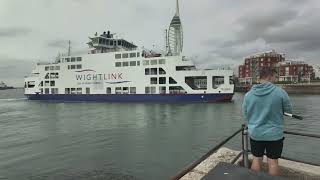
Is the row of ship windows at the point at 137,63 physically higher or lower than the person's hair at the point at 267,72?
higher

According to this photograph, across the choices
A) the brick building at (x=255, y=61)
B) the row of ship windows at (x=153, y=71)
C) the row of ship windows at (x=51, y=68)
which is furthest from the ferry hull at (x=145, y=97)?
the brick building at (x=255, y=61)

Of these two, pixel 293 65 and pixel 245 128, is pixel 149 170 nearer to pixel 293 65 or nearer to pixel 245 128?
pixel 245 128

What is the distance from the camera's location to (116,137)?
1944cm

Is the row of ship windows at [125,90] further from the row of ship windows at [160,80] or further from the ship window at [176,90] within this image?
the row of ship windows at [160,80]

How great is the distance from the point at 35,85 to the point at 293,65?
104080mm

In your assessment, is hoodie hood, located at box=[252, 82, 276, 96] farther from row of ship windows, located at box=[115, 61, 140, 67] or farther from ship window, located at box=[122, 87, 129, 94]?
ship window, located at box=[122, 87, 129, 94]

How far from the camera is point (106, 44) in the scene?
60250mm

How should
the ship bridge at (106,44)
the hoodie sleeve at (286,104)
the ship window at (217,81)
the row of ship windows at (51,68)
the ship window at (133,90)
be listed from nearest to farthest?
the hoodie sleeve at (286,104)
the ship window at (217,81)
the ship window at (133,90)
the ship bridge at (106,44)
the row of ship windows at (51,68)

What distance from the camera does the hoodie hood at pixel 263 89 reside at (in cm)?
415

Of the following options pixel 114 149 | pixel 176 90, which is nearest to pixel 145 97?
pixel 176 90

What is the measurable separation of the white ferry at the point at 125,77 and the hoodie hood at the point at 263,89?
4361cm

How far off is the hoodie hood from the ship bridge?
55187mm

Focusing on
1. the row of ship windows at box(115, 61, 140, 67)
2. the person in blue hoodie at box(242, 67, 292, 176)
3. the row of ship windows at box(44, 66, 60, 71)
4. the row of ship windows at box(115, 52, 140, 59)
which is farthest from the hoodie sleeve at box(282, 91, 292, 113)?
the row of ship windows at box(44, 66, 60, 71)

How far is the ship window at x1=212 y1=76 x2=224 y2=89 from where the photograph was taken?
1916 inches
